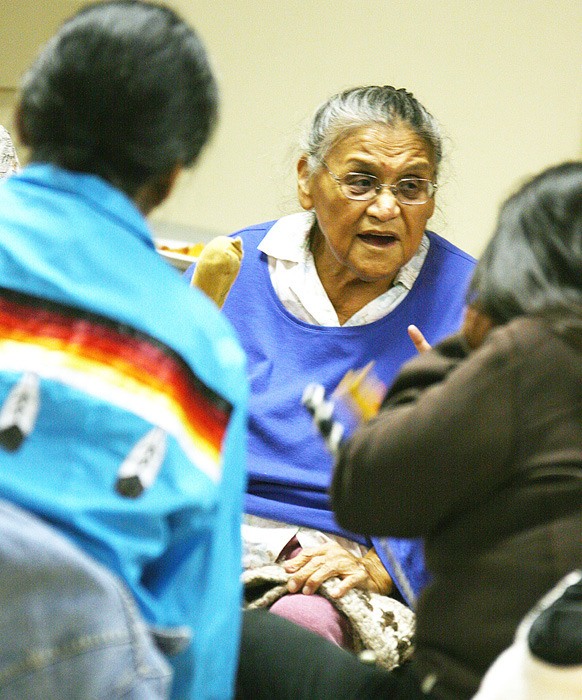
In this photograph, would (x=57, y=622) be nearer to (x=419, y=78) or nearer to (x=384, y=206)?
(x=384, y=206)

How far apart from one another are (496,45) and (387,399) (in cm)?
239

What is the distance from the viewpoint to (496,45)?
10.8 feet

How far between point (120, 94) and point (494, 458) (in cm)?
58

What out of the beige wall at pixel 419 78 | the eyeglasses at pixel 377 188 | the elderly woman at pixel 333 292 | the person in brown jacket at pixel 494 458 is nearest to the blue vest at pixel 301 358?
the elderly woman at pixel 333 292

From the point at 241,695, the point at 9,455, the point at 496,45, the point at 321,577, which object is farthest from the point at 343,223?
the point at 496,45

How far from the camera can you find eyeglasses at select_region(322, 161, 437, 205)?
80.8 inches

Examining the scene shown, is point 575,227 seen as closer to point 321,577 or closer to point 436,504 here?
→ point 436,504

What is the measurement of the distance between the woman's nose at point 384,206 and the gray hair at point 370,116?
14 cm

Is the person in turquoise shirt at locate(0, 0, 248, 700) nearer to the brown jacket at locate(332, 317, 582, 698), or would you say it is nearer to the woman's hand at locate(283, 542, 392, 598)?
the brown jacket at locate(332, 317, 582, 698)

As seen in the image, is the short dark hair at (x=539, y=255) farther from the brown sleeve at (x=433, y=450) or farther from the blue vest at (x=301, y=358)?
the blue vest at (x=301, y=358)

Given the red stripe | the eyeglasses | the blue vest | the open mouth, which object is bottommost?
the blue vest

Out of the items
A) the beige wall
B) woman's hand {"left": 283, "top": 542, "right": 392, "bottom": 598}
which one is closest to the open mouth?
woman's hand {"left": 283, "top": 542, "right": 392, "bottom": 598}

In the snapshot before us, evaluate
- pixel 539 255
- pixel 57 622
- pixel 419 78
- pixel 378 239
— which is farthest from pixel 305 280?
pixel 419 78

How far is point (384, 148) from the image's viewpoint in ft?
6.66
